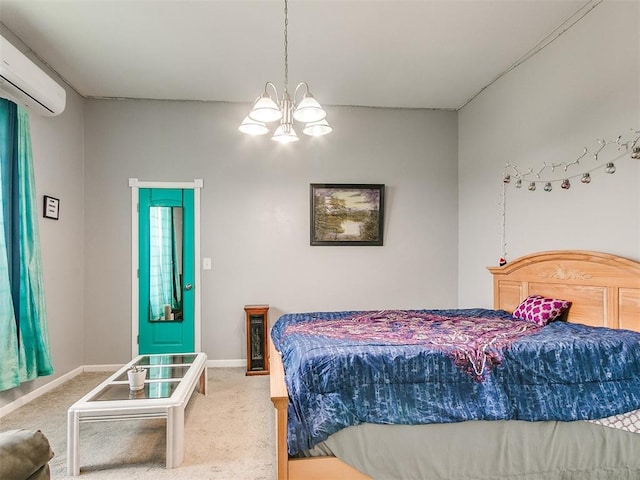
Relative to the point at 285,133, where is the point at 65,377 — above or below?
below

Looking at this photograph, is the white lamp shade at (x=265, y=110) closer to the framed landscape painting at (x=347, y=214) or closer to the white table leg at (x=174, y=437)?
the white table leg at (x=174, y=437)

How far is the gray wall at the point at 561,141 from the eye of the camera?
8.12ft

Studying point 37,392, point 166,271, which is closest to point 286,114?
point 166,271

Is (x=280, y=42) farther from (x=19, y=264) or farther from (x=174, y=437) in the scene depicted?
(x=174, y=437)

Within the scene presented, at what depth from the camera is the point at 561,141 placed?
301 cm

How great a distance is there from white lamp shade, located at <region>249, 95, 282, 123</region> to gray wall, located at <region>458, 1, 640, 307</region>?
212cm

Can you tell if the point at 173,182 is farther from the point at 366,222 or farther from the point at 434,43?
the point at 434,43

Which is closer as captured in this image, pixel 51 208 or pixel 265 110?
pixel 265 110

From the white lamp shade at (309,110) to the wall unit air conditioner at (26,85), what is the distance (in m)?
1.95

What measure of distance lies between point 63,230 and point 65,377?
1379 mm

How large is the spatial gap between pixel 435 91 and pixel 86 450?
4.16 meters

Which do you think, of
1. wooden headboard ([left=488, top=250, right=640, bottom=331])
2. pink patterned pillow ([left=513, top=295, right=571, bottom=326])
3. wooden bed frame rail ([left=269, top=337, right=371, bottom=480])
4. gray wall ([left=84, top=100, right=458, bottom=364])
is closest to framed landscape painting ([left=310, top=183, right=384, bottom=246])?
gray wall ([left=84, top=100, right=458, bottom=364])

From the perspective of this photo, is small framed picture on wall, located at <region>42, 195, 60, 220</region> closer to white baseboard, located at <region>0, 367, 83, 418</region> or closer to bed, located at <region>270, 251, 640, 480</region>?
white baseboard, located at <region>0, 367, 83, 418</region>

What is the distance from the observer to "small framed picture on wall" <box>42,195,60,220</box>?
3.44m
